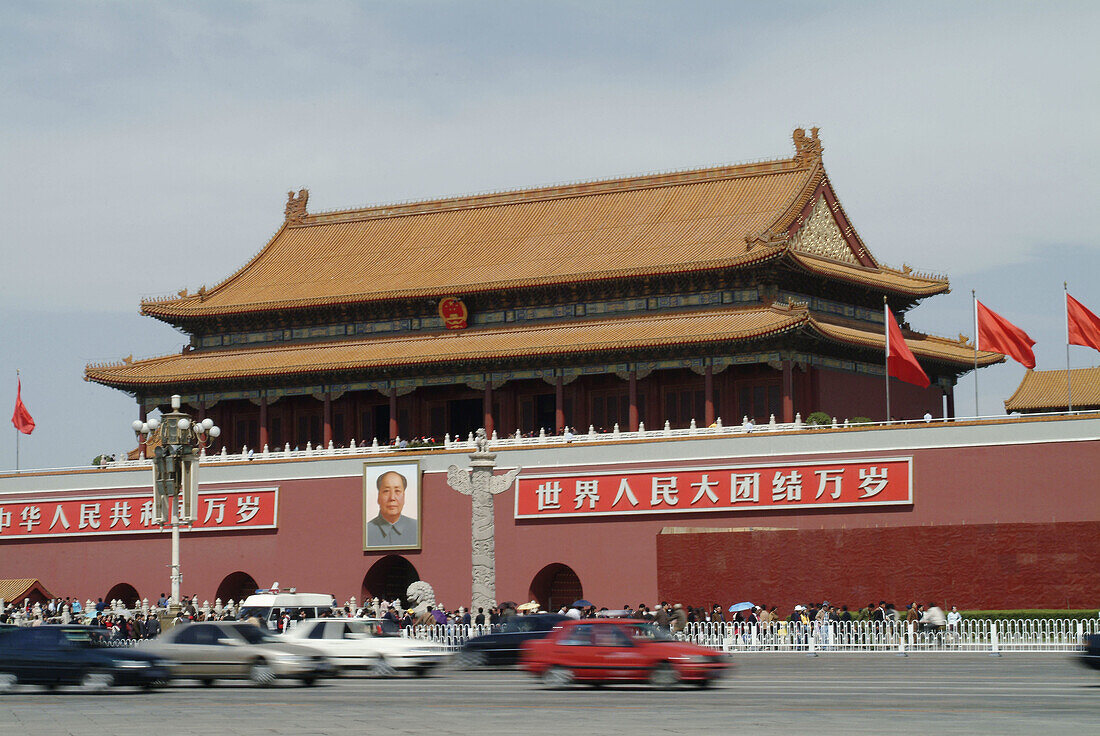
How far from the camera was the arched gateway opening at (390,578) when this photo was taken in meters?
48.9

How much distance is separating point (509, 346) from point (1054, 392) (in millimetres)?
24877

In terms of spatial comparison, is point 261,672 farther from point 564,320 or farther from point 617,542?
point 564,320

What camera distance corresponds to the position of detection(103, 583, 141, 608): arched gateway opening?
53.0 meters

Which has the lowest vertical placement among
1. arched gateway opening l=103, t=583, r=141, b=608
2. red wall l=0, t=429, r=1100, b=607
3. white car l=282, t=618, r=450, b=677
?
white car l=282, t=618, r=450, b=677

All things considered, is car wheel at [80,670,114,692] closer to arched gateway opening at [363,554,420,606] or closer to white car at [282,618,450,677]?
white car at [282,618,450,677]

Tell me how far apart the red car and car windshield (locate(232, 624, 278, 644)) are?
15.6ft

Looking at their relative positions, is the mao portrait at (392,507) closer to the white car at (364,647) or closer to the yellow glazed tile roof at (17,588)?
the yellow glazed tile roof at (17,588)

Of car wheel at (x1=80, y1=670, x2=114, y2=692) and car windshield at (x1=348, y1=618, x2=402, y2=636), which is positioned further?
car windshield at (x1=348, y1=618, x2=402, y2=636)

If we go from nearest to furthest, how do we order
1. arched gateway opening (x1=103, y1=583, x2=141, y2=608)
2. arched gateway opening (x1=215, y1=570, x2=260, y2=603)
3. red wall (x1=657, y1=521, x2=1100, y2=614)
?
red wall (x1=657, y1=521, x2=1100, y2=614) < arched gateway opening (x1=215, y1=570, x2=260, y2=603) < arched gateway opening (x1=103, y1=583, x2=141, y2=608)

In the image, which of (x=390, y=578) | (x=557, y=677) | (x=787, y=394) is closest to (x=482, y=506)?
(x=390, y=578)

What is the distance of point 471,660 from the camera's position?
3138 cm

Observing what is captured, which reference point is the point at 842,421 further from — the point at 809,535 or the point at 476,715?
the point at 476,715

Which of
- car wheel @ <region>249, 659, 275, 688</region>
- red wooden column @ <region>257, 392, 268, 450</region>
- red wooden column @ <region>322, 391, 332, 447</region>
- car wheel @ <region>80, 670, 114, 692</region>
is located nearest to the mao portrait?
red wooden column @ <region>322, 391, 332, 447</region>

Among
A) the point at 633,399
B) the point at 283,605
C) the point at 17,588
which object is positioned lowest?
the point at 283,605
